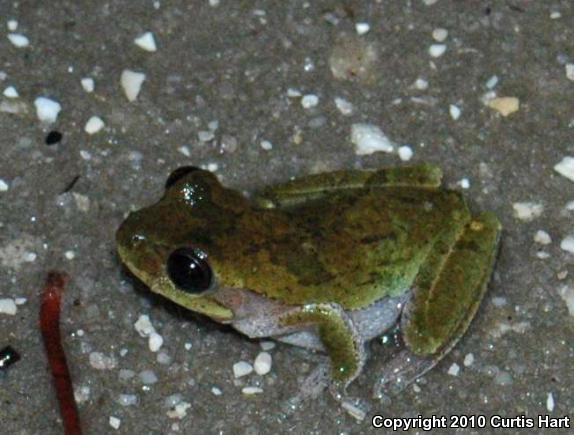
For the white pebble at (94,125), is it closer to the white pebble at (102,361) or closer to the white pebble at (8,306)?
the white pebble at (8,306)

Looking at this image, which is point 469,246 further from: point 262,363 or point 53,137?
point 53,137

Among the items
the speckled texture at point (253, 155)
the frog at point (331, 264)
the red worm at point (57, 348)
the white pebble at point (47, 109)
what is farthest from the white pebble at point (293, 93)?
the red worm at point (57, 348)

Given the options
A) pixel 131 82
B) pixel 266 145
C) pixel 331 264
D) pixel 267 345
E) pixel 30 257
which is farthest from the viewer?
pixel 131 82

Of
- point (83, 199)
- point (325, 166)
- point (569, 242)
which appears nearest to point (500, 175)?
point (569, 242)

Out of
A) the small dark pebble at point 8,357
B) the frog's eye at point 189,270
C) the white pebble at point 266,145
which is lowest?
the small dark pebble at point 8,357

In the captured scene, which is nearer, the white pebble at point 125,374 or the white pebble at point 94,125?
the white pebble at point 125,374

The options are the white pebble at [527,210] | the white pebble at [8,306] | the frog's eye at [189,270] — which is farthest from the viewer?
the white pebble at [527,210]

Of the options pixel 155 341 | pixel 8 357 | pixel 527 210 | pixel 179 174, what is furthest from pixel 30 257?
pixel 527 210

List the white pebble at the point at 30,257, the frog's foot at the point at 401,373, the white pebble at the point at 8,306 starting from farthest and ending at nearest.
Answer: the white pebble at the point at 30,257 → the white pebble at the point at 8,306 → the frog's foot at the point at 401,373
